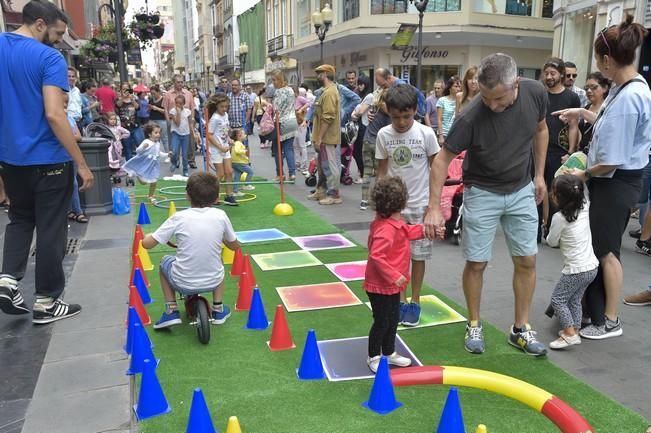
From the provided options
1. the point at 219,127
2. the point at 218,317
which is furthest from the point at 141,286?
the point at 219,127

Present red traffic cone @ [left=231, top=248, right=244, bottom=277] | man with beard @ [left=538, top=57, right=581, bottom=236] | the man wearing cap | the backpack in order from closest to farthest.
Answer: red traffic cone @ [left=231, top=248, right=244, bottom=277] → man with beard @ [left=538, top=57, right=581, bottom=236] → the man wearing cap → the backpack

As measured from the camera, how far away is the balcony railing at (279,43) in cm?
3812

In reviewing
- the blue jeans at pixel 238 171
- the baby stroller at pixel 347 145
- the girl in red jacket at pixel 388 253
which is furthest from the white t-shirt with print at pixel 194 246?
the baby stroller at pixel 347 145

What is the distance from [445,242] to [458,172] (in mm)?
906

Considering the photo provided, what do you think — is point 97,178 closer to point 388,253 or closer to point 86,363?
point 86,363

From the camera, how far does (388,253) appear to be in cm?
321

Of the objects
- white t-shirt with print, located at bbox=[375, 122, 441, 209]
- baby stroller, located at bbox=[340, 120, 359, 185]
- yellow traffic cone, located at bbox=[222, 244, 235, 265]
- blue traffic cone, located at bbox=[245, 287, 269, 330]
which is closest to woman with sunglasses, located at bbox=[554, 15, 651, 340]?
white t-shirt with print, located at bbox=[375, 122, 441, 209]

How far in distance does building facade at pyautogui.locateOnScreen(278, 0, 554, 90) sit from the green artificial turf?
23.7 metres

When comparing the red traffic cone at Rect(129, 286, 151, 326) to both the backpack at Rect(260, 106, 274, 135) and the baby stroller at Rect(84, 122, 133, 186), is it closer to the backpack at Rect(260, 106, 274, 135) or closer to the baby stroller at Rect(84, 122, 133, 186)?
the baby stroller at Rect(84, 122, 133, 186)

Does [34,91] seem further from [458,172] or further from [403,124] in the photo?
[458,172]

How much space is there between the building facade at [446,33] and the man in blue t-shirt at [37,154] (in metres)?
23.4

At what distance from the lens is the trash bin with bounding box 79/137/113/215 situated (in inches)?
322

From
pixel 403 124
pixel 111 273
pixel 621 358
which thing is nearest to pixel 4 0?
pixel 111 273

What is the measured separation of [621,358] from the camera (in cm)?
372
